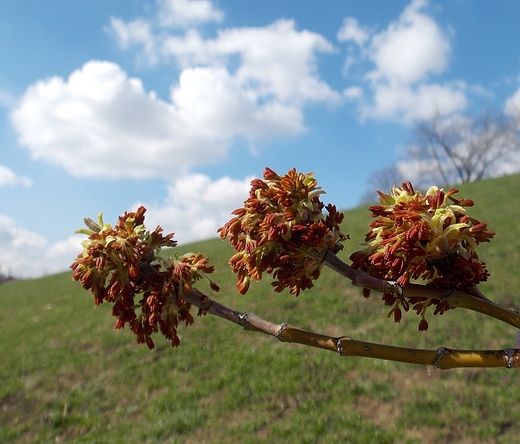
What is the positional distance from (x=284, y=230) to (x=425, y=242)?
387 mm

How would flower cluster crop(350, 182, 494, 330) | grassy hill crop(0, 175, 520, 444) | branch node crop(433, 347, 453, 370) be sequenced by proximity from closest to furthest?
flower cluster crop(350, 182, 494, 330)
branch node crop(433, 347, 453, 370)
grassy hill crop(0, 175, 520, 444)

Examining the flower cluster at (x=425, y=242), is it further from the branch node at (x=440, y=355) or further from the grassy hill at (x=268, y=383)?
the grassy hill at (x=268, y=383)

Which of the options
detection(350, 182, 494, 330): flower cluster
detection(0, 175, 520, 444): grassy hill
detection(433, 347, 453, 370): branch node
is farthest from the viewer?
detection(0, 175, 520, 444): grassy hill

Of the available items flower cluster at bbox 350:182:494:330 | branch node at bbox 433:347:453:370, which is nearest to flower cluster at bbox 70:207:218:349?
flower cluster at bbox 350:182:494:330

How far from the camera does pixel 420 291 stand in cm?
132

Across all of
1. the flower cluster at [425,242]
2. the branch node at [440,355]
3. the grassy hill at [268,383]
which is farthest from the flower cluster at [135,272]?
the grassy hill at [268,383]

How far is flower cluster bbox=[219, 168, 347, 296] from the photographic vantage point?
1257 millimetres

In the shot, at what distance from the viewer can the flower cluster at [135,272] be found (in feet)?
4.38

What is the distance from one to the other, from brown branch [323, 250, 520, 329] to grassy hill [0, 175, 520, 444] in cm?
494

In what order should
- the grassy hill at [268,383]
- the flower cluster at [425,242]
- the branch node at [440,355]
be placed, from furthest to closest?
the grassy hill at [268,383] → the branch node at [440,355] → the flower cluster at [425,242]

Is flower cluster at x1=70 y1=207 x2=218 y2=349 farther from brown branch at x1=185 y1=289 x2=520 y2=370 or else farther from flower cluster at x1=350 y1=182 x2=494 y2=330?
flower cluster at x1=350 y1=182 x2=494 y2=330

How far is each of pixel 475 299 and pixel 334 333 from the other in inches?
310

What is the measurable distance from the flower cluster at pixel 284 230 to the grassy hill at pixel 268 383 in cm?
516

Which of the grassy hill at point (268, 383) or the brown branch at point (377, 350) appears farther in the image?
the grassy hill at point (268, 383)
